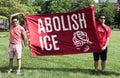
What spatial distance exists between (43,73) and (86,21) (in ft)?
6.86

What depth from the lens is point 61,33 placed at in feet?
37.8

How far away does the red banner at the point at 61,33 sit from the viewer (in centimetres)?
1131

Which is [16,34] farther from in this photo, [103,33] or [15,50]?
[103,33]

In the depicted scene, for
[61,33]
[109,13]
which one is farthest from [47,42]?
[109,13]

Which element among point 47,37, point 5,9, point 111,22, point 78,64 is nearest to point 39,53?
point 47,37

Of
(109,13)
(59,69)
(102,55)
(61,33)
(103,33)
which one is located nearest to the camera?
(103,33)

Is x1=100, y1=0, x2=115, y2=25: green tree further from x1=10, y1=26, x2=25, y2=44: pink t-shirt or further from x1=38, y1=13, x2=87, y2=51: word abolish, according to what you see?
x1=10, y1=26, x2=25, y2=44: pink t-shirt

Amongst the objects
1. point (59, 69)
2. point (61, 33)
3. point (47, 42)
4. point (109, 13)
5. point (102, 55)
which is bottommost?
point (109, 13)

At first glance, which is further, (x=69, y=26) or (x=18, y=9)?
(x=18, y=9)

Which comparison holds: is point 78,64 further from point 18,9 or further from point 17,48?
point 18,9

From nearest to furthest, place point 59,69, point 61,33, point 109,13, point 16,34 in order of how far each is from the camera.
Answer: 1. point 16,34
2. point 61,33
3. point 59,69
4. point 109,13

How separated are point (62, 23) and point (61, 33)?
324 millimetres

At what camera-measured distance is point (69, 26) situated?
37.6ft

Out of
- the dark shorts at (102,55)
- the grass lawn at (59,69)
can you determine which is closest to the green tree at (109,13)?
the grass lawn at (59,69)
